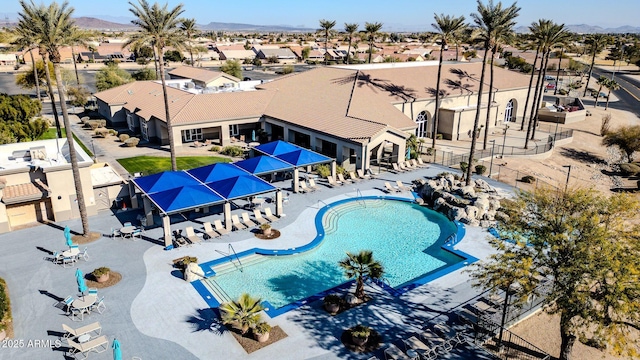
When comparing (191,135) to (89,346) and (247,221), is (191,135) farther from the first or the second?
(89,346)

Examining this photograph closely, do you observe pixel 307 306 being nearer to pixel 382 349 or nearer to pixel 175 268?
pixel 382 349

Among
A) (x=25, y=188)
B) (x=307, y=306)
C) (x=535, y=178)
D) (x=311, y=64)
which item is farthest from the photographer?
(x=311, y=64)

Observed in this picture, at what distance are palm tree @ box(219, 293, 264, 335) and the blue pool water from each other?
261 centimetres

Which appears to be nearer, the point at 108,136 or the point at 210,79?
the point at 108,136

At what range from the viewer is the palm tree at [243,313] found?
58.7ft

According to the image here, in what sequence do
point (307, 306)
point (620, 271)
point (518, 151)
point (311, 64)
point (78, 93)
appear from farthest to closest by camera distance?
point (311, 64) → point (78, 93) → point (518, 151) → point (307, 306) → point (620, 271)

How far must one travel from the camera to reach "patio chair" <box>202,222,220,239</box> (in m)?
26.7

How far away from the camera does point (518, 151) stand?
47.1 meters

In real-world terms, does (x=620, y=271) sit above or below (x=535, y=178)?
above

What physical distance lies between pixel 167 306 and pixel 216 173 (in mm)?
11973

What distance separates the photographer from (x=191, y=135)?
47.1 metres

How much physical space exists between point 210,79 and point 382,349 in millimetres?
49092

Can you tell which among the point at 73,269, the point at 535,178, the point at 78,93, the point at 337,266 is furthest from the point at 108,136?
the point at 535,178

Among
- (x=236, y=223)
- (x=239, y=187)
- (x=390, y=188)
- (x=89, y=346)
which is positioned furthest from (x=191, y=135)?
(x=89, y=346)
